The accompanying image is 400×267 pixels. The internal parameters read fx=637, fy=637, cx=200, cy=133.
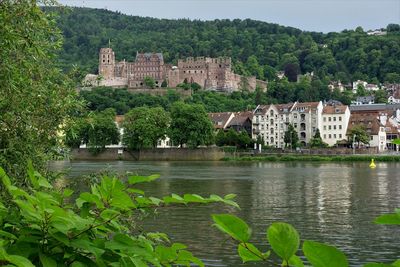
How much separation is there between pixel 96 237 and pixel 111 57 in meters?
200

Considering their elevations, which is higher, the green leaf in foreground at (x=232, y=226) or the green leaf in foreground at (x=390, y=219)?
the green leaf in foreground at (x=390, y=219)

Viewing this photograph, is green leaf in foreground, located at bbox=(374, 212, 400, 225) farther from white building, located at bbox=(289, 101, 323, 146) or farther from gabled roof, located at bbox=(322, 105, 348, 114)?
white building, located at bbox=(289, 101, 323, 146)

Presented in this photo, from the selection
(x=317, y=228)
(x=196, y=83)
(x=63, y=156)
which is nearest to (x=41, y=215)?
(x=63, y=156)

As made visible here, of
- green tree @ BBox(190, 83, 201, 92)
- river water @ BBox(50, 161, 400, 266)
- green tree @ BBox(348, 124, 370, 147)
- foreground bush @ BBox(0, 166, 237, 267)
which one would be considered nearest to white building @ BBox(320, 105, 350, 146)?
green tree @ BBox(348, 124, 370, 147)

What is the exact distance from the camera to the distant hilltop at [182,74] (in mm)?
182875

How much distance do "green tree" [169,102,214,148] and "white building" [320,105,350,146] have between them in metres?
25.7

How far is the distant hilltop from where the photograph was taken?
182875 millimetres

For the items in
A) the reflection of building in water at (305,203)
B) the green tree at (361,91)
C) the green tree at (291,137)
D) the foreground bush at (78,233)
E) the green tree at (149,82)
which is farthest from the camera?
the green tree at (361,91)

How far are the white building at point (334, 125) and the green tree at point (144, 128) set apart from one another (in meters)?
30.1

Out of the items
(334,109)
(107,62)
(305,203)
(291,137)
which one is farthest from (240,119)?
→ (305,203)

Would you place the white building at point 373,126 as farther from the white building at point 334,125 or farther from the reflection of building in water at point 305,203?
the reflection of building in water at point 305,203

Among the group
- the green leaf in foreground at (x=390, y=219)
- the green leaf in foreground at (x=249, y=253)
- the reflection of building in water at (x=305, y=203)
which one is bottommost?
the reflection of building in water at (x=305, y=203)

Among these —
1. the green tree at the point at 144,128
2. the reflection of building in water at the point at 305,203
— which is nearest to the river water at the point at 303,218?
the reflection of building in water at the point at 305,203

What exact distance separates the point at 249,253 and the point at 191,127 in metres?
94.6
